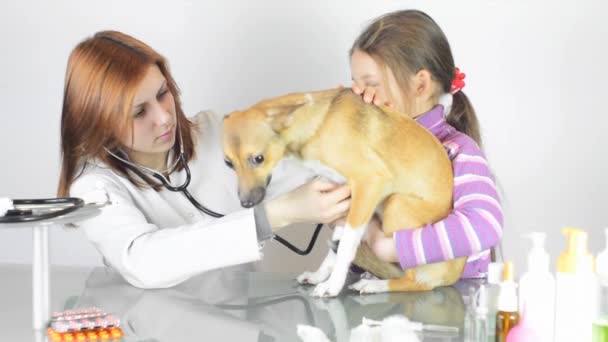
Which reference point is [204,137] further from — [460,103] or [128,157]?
[460,103]

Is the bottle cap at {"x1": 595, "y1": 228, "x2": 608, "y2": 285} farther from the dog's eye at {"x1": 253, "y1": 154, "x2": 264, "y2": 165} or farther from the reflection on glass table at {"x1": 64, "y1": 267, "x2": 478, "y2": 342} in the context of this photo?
the dog's eye at {"x1": 253, "y1": 154, "x2": 264, "y2": 165}

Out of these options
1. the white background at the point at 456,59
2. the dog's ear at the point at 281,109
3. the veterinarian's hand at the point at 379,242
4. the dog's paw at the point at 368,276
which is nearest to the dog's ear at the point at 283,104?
the dog's ear at the point at 281,109

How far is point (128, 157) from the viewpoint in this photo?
202 centimetres

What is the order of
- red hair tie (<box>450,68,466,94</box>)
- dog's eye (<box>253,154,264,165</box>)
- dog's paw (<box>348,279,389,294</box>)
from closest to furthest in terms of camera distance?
dog's eye (<box>253,154,264,165</box>) < dog's paw (<box>348,279,389,294</box>) < red hair tie (<box>450,68,466,94</box>)

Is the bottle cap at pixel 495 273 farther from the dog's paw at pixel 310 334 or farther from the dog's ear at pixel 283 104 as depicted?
the dog's ear at pixel 283 104

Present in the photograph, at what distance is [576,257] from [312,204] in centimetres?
52

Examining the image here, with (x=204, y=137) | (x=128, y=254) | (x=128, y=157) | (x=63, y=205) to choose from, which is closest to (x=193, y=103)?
(x=204, y=137)

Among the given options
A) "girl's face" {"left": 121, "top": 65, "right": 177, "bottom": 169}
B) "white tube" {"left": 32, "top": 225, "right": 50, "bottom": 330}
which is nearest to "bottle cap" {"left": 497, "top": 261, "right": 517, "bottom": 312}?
"white tube" {"left": 32, "top": 225, "right": 50, "bottom": 330}

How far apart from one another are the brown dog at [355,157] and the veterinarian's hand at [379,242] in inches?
0.7

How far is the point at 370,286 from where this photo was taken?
1.63m

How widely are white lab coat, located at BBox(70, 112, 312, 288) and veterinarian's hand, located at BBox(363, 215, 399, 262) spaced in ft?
0.62

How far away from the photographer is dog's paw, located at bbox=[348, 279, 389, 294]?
1623 millimetres

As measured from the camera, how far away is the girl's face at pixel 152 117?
75.0 inches

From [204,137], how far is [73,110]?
393 mm
